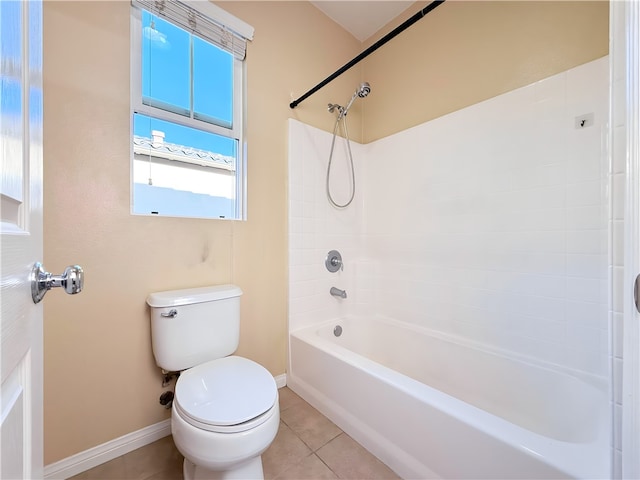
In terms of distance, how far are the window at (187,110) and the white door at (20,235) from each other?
0.91 meters

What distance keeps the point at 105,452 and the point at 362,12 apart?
3064 mm

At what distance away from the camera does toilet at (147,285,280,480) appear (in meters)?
0.87

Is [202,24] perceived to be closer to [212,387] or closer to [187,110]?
[187,110]

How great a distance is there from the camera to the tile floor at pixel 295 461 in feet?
3.77

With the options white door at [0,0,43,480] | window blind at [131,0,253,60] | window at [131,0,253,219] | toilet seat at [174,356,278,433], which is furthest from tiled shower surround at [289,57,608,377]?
white door at [0,0,43,480]

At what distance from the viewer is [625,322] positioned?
1.52 feet

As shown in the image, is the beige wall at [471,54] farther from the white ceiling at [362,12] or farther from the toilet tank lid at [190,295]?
the toilet tank lid at [190,295]

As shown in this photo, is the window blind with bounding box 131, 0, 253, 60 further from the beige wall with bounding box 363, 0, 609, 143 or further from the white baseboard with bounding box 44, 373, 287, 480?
the white baseboard with bounding box 44, 373, 287, 480

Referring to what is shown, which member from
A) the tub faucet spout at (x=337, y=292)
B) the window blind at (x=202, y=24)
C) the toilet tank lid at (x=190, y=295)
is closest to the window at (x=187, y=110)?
the window blind at (x=202, y=24)

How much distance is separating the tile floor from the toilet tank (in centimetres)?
42

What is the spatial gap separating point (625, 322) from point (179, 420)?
1221 millimetres

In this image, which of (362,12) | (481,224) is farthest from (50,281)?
(362,12)

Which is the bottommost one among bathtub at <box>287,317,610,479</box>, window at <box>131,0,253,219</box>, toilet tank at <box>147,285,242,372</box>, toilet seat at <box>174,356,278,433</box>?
bathtub at <box>287,317,610,479</box>

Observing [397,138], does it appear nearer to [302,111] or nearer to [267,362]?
[302,111]
